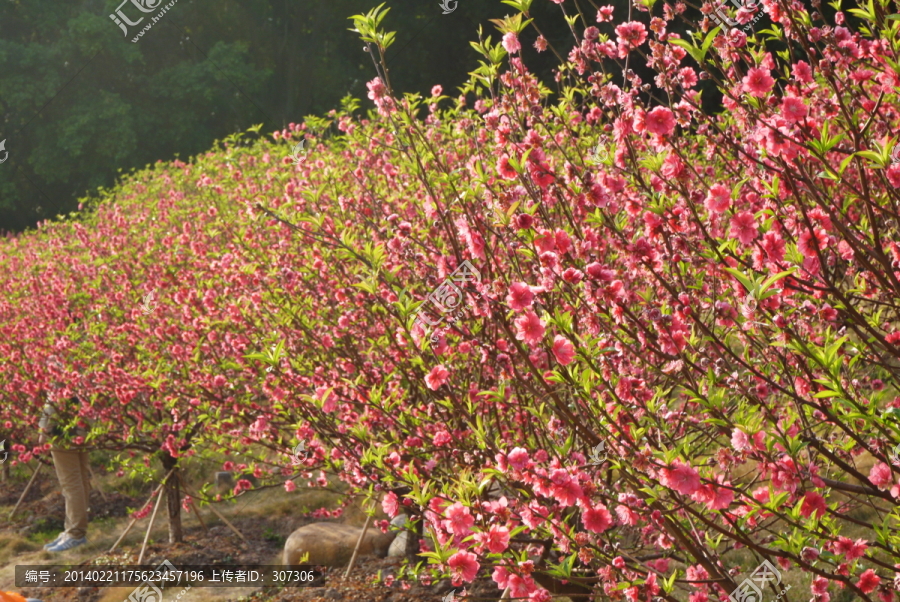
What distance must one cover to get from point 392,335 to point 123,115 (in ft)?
71.1

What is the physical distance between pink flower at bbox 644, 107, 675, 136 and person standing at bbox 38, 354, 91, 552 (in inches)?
268

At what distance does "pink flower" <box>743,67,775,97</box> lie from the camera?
2.23 meters

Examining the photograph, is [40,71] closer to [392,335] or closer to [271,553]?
[271,553]

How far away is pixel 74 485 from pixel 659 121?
716 centimetres

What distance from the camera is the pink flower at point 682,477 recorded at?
2051mm

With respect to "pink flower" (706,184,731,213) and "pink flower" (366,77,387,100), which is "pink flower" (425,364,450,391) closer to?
"pink flower" (706,184,731,213)

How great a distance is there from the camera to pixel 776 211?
7.92 feet

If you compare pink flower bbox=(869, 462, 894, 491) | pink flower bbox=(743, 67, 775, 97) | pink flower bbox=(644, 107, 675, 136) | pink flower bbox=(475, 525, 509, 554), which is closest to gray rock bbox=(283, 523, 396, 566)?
pink flower bbox=(475, 525, 509, 554)

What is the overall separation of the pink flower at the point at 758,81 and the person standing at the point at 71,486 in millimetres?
7067

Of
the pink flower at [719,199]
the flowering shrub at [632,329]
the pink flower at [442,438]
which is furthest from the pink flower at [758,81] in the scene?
the pink flower at [442,438]

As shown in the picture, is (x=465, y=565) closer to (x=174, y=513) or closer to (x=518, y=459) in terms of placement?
(x=518, y=459)

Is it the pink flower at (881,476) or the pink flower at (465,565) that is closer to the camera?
the pink flower at (465,565)

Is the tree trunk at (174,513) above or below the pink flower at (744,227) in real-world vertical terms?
below

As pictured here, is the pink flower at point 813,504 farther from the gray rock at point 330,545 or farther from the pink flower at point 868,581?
the gray rock at point 330,545
